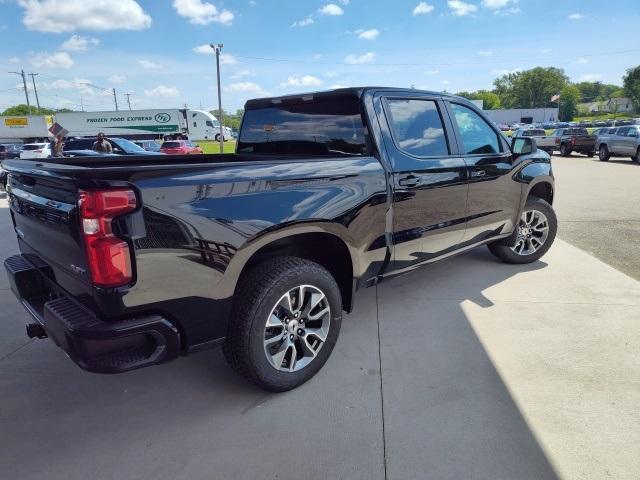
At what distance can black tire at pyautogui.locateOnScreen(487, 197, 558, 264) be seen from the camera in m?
5.05

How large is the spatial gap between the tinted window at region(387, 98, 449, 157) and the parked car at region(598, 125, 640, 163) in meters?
19.5

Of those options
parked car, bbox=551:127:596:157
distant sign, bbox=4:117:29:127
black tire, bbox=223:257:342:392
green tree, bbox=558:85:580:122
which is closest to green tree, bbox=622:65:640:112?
green tree, bbox=558:85:580:122

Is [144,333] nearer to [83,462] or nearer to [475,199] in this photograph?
[83,462]

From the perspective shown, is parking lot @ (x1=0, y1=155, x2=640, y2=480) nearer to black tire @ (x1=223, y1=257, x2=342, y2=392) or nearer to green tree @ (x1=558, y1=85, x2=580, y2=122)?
black tire @ (x1=223, y1=257, x2=342, y2=392)

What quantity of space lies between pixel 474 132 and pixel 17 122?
5118 centimetres

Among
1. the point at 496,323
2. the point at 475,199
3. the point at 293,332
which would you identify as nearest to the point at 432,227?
the point at 475,199

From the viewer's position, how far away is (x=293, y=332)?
9.09ft

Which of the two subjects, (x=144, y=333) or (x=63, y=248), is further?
(x=63, y=248)

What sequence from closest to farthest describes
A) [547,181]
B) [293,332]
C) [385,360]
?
[293,332], [385,360], [547,181]

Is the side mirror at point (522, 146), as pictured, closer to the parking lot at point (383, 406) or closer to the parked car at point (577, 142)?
the parking lot at point (383, 406)

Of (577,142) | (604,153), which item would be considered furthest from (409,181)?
(577,142)

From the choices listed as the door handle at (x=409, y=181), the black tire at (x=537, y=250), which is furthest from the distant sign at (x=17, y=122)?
the door handle at (x=409, y=181)

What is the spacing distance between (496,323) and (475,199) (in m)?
1.13

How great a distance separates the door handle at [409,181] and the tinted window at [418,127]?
0.21 meters
